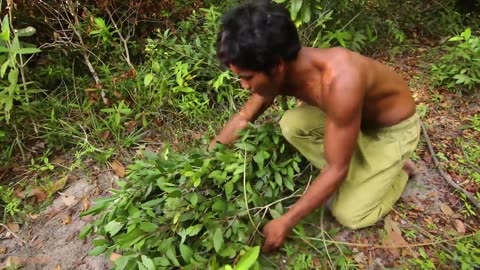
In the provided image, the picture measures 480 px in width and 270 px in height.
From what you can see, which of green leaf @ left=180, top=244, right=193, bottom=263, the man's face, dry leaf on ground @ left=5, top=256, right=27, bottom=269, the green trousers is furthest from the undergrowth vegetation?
the man's face

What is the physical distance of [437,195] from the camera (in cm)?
237

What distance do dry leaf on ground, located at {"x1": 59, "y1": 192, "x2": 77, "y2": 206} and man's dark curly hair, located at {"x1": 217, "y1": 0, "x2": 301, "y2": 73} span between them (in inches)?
53.5

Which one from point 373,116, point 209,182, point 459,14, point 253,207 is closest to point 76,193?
point 209,182

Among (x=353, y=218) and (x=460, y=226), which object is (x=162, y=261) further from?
(x=460, y=226)

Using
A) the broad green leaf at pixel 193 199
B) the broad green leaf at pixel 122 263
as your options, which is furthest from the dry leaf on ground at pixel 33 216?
the broad green leaf at pixel 193 199

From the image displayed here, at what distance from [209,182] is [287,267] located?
1.79ft

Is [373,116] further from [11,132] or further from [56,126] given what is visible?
[11,132]

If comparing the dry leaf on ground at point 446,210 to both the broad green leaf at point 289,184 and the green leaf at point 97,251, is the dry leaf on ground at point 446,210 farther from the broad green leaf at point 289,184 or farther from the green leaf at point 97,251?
the green leaf at point 97,251

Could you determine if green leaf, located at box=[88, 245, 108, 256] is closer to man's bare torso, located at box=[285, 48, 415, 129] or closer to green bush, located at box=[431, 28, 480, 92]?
man's bare torso, located at box=[285, 48, 415, 129]

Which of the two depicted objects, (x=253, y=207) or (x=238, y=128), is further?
(x=238, y=128)

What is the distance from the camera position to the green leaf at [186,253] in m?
1.81

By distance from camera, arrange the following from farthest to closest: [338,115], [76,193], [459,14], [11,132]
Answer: [459,14]
[11,132]
[76,193]
[338,115]

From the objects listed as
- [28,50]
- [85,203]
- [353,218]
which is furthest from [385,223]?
[28,50]

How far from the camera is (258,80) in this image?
172 centimetres
